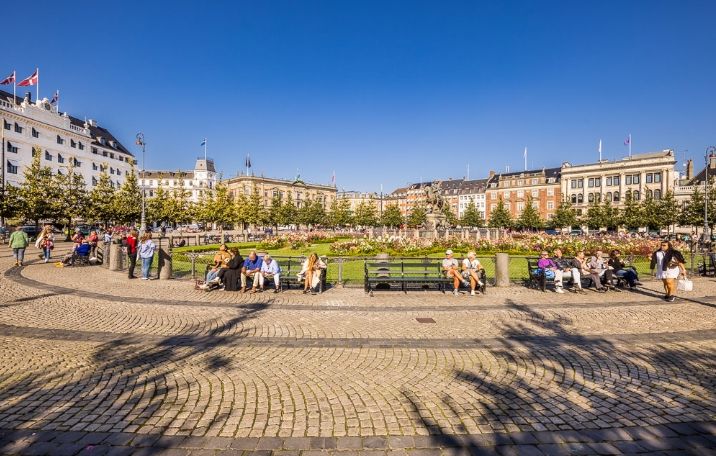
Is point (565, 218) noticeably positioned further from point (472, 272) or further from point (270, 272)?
point (270, 272)

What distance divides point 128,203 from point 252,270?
127 ft

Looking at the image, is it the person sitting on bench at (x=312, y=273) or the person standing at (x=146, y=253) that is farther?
the person standing at (x=146, y=253)

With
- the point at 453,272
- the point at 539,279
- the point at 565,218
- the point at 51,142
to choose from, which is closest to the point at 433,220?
the point at 539,279

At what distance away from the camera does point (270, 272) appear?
13.4 m

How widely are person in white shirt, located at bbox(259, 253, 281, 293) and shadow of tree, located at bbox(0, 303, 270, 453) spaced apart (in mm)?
5274

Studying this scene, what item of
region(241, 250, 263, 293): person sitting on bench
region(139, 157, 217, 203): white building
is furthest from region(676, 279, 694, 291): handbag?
region(139, 157, 217, 203): white building

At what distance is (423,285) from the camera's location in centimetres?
1380

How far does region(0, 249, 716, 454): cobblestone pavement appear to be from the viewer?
436cm

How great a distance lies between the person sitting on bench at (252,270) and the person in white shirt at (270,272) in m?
0.15

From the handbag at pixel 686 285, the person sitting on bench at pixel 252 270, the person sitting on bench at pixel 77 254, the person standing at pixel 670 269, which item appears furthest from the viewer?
the person sitting on bench at pixel 77 254

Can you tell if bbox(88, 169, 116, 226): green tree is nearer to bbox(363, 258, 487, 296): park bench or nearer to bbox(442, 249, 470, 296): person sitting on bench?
bbox(363, 258, 487, 296): park bench

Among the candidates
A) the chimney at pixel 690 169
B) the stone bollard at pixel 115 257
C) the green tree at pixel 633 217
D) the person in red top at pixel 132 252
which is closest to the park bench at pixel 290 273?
the person in red top at pixel 132 252

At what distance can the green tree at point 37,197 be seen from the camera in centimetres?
3532

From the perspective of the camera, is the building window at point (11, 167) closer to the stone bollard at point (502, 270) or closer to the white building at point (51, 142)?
the white building at point (51, 142)
